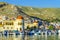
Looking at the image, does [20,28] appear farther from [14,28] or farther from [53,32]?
[53,32]

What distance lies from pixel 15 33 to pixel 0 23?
943 inches

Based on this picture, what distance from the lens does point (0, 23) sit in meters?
151

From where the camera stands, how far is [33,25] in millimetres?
159750

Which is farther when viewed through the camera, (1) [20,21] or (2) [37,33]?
(1) [20,21]

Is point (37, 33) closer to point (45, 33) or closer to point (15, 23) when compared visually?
point (45, 33)

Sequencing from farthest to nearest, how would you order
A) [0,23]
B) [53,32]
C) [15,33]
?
[0,23], [53,32], [15,33]

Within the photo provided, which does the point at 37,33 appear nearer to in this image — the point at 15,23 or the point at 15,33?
the point at 15,33

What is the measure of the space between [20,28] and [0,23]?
13.8 m

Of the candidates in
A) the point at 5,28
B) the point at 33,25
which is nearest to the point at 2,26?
the point at 5,28

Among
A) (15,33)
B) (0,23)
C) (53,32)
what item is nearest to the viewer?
(15,33)

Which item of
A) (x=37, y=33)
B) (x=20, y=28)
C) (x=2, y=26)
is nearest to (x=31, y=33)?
(x=37, y=33)

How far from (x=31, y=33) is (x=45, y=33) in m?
7.63

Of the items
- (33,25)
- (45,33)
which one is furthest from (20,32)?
(33,25)

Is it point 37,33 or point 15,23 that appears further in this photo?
point 15,23
